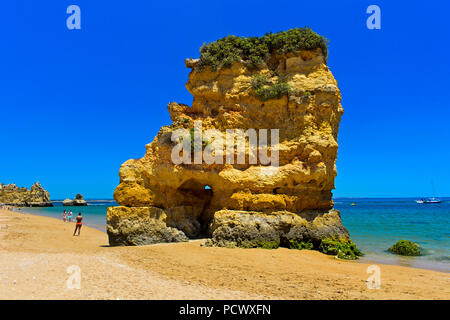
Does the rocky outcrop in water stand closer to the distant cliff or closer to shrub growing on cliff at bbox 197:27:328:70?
the distant cliff

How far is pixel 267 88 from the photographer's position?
1406 centimetres

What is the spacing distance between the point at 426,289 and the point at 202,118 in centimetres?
1089

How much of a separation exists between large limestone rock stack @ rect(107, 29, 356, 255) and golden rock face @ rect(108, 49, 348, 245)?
5cm

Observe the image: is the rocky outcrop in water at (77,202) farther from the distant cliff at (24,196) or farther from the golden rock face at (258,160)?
the golden rock face at (258,160)

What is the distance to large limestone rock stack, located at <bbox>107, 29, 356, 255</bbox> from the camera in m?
13.0

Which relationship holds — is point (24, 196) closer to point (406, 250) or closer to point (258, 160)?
point (258, 160)

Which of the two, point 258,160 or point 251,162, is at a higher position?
point 258,160

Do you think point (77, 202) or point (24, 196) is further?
point (24, 196)

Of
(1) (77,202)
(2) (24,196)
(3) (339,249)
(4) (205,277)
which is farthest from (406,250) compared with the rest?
(2) (24,196)

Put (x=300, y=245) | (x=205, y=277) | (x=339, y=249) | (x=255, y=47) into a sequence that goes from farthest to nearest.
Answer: (x=255, y=47)
(x=300, y=245)
(x=339, y=249)
(x=205, y=277)

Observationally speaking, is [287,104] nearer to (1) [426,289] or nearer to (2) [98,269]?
(1) [426,289]

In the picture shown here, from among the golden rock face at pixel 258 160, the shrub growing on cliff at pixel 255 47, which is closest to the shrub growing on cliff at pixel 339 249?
the golden rock face at pixel 258 160

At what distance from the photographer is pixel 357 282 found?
7680 millimetres

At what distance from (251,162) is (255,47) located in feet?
19.3
